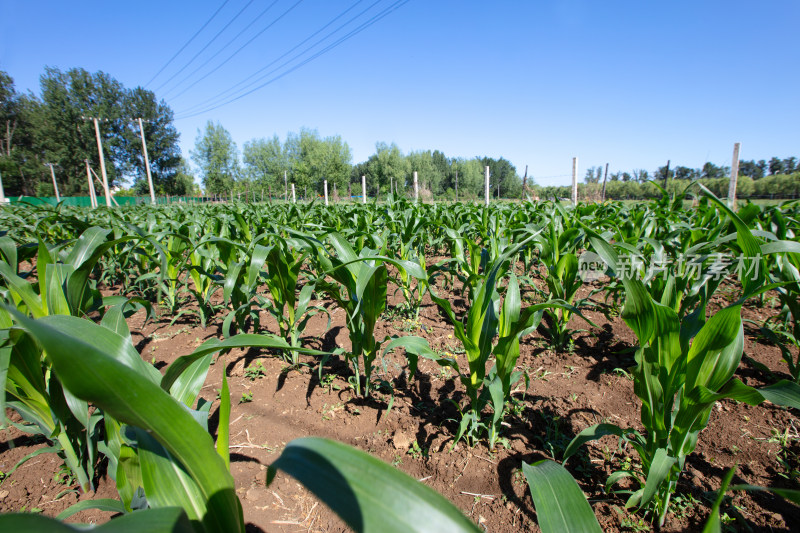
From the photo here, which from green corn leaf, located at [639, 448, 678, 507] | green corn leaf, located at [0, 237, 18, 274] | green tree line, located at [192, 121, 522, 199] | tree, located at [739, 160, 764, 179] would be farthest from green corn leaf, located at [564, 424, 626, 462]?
tree, located at [739, 160, 764, 179]

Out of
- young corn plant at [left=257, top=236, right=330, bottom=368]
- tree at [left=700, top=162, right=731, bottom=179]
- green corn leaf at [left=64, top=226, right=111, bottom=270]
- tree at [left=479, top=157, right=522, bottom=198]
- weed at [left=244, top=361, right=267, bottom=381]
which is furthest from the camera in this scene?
tree at [left=479, top=157, right=522, bottom=198]

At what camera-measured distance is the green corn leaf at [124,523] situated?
1.07 ft

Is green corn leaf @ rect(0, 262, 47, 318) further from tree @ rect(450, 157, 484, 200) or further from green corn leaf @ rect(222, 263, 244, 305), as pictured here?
tree @ rect(450, 157, 484, 200)

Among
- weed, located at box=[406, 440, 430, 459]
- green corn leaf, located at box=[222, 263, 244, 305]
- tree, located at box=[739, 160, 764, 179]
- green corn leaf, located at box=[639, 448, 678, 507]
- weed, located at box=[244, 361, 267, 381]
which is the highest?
tree, located at box=[739, 160, 764, 179]

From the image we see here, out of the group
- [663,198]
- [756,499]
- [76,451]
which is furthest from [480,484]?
[663,198]

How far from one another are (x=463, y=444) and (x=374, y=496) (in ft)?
4.91

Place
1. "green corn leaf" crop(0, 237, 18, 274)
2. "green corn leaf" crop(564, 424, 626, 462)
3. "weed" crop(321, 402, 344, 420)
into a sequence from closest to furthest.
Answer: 1. "green corn leaf" crop(564, 424, 626, 462)
2. "green corn leaf" crop(0, 237, 18, 274)
3. "weed" crop(321, 402, 344, 420)

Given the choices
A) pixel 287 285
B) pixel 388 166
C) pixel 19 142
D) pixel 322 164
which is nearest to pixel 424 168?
pixel 388 166

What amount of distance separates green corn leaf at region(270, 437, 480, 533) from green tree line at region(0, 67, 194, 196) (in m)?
57.0

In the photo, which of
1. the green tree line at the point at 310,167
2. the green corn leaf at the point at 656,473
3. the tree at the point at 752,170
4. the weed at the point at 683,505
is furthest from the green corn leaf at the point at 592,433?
the tree at the point at 752,170

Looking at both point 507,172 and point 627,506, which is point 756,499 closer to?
point 627,506

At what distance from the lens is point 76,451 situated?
1.53m

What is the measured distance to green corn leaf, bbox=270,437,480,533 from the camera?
43 cm

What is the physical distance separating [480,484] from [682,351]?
3.10 ft
